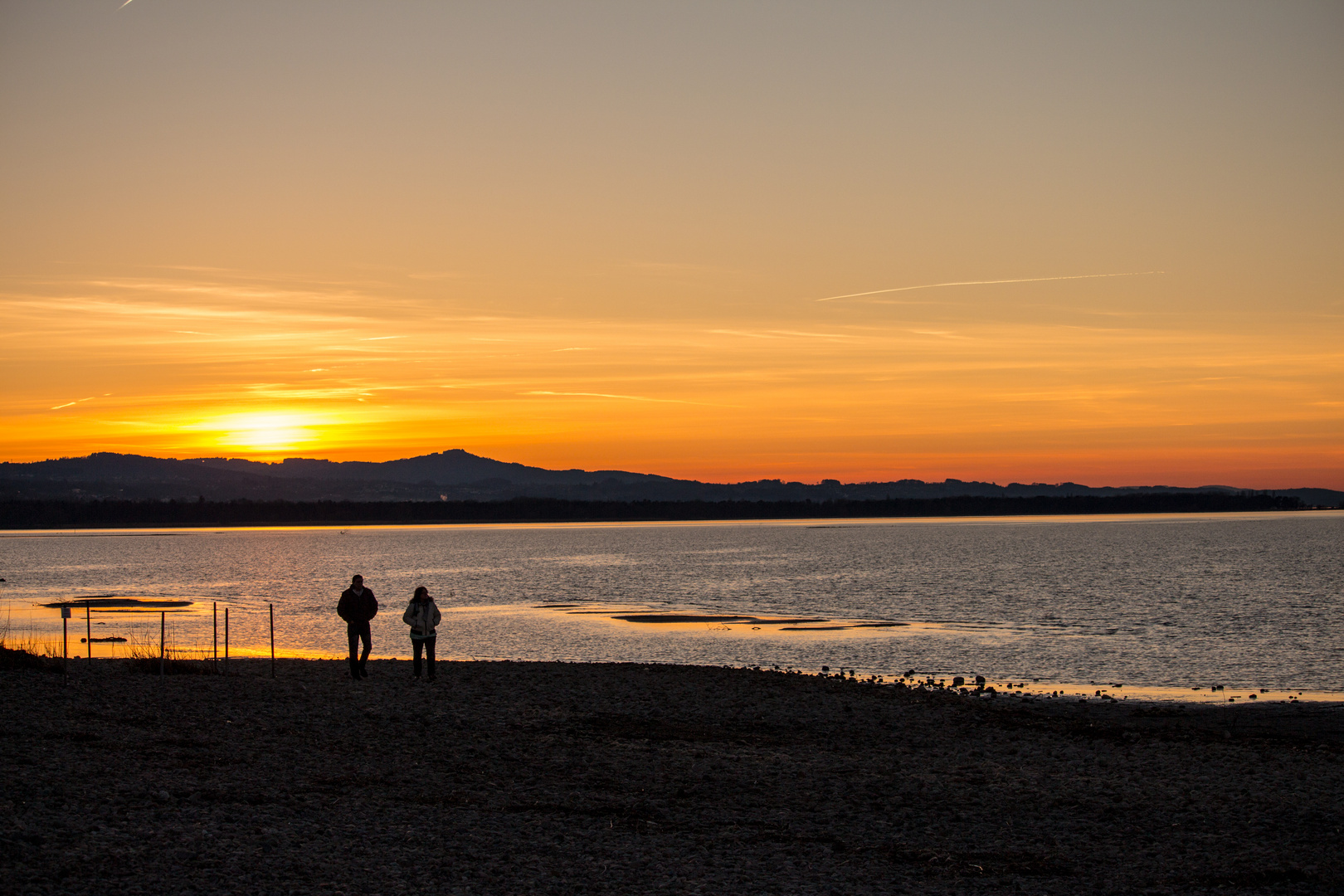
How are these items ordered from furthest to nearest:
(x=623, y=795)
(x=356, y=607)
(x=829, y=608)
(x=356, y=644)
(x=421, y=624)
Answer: (x=829, y=608)
(x=421, y=624)
(x=356, y=607)
(x=356, y=644)
(x=623, y=795)

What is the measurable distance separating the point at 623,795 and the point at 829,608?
1679 inches

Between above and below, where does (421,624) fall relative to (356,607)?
below

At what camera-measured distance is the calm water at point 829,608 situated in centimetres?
3406

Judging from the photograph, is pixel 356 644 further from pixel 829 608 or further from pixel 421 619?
pixel 829 608

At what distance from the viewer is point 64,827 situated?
1015cm

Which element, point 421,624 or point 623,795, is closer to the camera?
point 623,795

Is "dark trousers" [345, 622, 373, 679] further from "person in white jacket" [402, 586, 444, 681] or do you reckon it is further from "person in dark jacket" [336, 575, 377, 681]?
"person in white jacket" [402, 586, 444, 681]

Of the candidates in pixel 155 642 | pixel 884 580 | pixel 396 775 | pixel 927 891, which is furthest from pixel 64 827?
pixel 884 580

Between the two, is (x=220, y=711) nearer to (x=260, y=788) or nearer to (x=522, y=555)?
(x=260, y=788)

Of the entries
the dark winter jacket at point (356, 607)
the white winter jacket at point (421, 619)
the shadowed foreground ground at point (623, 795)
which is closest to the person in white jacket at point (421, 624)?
the white winter jacket at point (421, 619)

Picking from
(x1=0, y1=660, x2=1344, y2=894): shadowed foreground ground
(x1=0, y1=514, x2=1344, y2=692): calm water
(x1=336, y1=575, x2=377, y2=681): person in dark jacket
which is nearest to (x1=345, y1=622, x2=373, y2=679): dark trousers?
(x1=336, y1=575, x2=377, y2=681): person in dark jacket

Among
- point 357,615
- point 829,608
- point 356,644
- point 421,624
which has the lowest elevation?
point 829,608

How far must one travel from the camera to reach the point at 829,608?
54.8 meters

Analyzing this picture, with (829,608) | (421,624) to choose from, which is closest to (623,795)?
(421,624)
